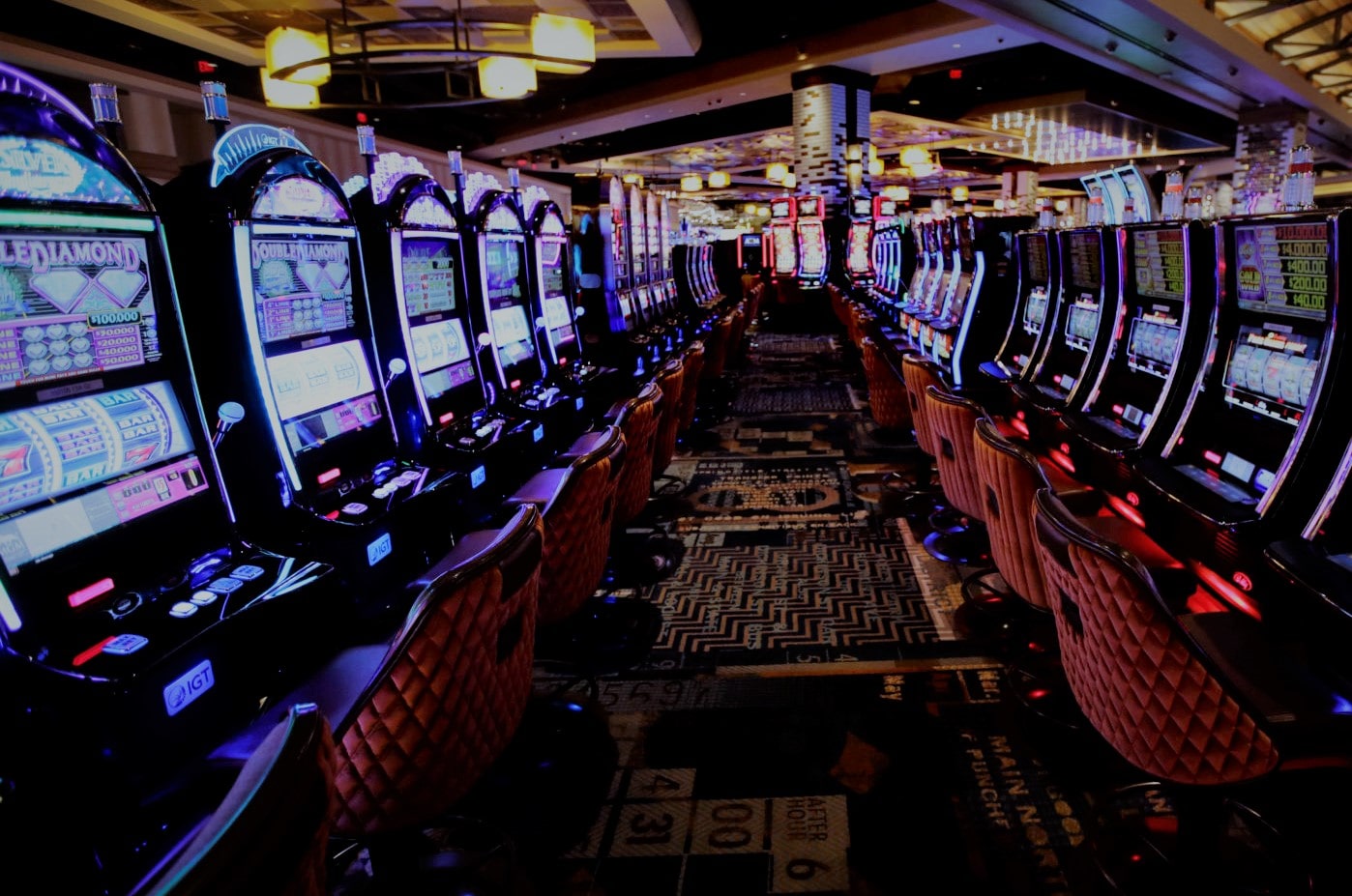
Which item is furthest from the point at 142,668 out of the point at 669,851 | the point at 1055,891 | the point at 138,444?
the point at 1055,891

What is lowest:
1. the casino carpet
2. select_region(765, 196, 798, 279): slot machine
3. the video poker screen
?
the casino carpet

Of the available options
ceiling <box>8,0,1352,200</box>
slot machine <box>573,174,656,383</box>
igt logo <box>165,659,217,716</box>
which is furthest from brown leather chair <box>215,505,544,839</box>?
ceiling <box>8,0,1352,200</box>

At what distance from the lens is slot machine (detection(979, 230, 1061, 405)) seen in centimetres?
516

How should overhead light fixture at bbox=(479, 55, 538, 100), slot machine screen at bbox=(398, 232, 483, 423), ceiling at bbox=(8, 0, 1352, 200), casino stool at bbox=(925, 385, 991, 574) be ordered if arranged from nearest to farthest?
casino stool at bbox=(925, 385, 991, 574), slot machine screen at bbox=(398, 232, 483, 423), overhead light fixture at bbox=(479, 55, 538, 100), ceiling at bbox=(8, 0, 1352, 200)

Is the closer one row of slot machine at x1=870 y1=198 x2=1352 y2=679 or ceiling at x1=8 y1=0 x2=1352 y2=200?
row of slot machine at x1=870 y1=198 x2=1352 y2=679

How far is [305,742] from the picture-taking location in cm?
114

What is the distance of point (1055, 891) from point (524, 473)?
10.9 ft

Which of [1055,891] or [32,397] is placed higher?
[32,397]

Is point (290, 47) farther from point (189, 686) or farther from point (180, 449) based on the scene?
point (189, 686)

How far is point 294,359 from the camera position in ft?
9.43

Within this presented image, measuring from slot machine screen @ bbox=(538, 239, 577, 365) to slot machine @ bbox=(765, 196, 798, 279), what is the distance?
9.45m

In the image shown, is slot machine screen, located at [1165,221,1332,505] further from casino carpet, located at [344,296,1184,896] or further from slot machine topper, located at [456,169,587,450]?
slot machine topper, located at [456,169,587,450]

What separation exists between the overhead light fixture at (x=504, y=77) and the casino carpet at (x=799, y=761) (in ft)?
14.4

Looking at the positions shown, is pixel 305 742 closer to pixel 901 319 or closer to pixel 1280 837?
pixel 1280 837
